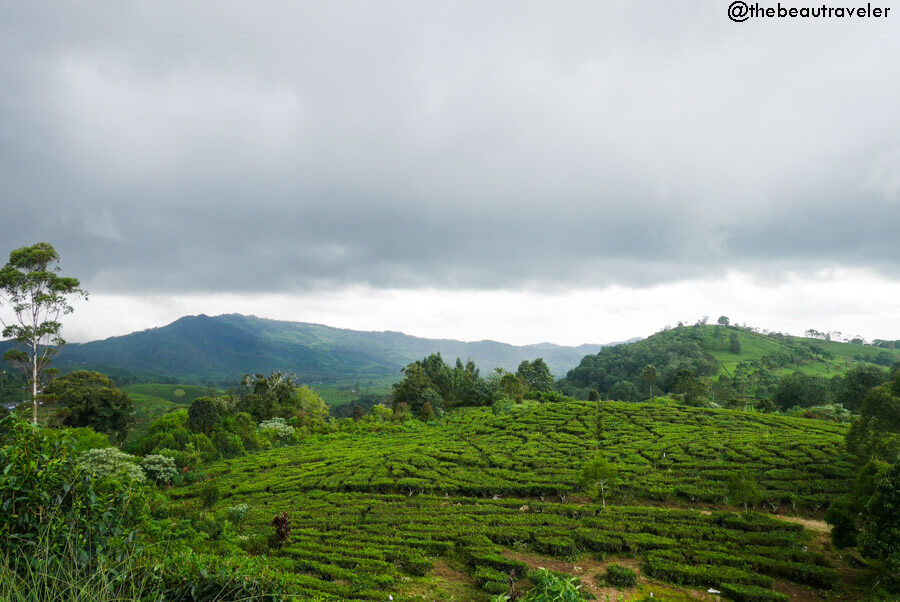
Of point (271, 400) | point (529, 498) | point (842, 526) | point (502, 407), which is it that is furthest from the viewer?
point (271, 400)

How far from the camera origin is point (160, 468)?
26125 mm

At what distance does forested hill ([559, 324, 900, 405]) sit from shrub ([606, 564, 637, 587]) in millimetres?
69828

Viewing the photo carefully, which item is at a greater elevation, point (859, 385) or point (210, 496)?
point (859, 385)

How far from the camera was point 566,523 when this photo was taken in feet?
56.6

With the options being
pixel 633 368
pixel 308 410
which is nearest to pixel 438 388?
pixel 308 410

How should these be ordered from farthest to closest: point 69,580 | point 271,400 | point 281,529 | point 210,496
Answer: point 271,400, point 210,496, point 281,529, point 69,580

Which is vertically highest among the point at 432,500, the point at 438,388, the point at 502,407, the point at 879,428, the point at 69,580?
the point at 69,580

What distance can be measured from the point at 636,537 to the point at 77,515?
17.6 meters

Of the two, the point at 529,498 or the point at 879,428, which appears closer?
the point at 879,428

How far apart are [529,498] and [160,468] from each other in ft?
79.9

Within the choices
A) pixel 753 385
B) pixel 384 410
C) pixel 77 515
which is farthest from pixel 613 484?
pixel 753 385

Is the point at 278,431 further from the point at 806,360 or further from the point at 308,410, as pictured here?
the point at 806,360

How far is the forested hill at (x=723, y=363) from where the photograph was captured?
8231cm

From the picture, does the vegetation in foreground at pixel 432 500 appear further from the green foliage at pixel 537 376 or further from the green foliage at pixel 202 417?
the green foliage at pixel 537 376
